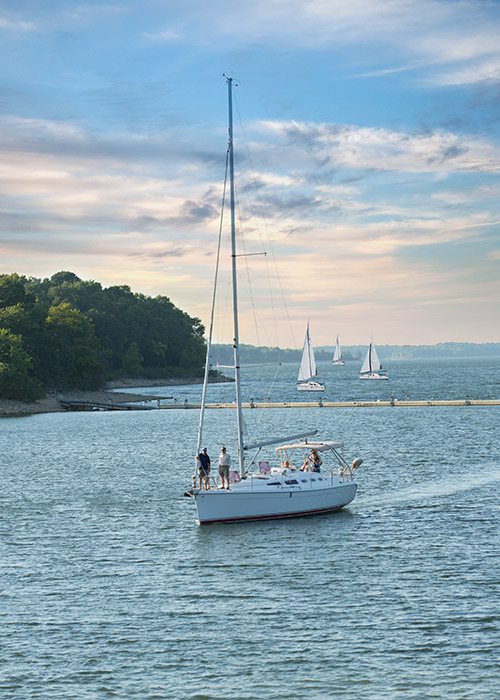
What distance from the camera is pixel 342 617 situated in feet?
109

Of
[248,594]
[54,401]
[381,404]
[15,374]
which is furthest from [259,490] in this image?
[54,401]

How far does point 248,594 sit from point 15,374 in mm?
132524

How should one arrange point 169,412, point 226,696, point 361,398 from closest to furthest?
point 226,696 < point 169,412 < point 361,398

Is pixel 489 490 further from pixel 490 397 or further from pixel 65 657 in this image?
pixel 490 397

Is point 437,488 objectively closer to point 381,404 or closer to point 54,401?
point 381,404

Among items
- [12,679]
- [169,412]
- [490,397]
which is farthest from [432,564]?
[490,397]

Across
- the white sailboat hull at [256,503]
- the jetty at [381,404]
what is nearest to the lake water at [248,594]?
the white sailboat hull at [256,503]

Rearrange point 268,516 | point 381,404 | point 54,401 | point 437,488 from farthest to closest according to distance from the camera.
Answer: point 54,401, point 381,404, point 437,488, point 268,516

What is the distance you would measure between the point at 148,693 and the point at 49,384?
546 feet

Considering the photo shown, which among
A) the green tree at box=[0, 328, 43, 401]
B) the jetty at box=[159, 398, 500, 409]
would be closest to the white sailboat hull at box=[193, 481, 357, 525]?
the jetty at box=[159, 398, 500, 409]

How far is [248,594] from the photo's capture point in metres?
36.4

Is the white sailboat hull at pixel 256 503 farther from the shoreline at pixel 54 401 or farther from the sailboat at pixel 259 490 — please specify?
the shoreline at pixel 54 401

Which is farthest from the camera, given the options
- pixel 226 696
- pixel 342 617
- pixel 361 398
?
pixel 361 398

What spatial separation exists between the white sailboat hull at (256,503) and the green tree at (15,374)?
118 m
